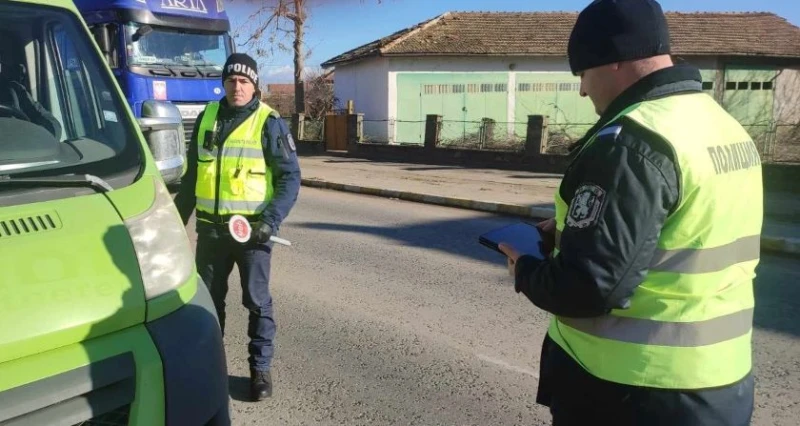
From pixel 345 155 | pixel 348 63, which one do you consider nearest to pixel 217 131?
pixel 345 155

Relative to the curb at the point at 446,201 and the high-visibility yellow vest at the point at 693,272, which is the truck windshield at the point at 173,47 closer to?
the curb at the point at 446,201

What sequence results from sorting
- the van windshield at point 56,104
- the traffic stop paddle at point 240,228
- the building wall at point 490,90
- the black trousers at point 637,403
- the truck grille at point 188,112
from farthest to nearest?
the building wall at point 490,90 → the truck grille at point 188,112 → the traffic stop paddle at point 240,228 → the van windshield at point 56,104 → the black trousers at point 637,403

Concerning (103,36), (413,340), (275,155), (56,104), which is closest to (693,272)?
(275,155)

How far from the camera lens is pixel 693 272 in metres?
1.61

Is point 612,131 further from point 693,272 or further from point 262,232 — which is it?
point 262,232

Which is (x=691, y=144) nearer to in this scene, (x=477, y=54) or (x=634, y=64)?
(x=634, y=64)

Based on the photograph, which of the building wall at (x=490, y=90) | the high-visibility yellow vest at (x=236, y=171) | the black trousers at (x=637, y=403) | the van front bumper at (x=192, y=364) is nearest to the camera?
the black trousers at (x=637, y=403)

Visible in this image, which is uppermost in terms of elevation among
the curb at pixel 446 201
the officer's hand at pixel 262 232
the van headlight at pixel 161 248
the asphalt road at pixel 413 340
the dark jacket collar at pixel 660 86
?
the dark jacket collar at pixel 660 86

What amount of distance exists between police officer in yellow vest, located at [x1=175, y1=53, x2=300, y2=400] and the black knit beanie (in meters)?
2.27

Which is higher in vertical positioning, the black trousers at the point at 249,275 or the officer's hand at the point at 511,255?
the officer's hand at the point at 511,255

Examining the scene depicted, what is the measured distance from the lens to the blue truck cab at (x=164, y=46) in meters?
11.5

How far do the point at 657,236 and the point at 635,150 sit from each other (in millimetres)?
214

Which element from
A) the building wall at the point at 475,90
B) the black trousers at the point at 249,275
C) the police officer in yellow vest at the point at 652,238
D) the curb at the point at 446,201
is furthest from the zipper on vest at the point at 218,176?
the building wall at the point at 475,90

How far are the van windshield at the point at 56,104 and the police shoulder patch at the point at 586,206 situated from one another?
1.66 metres
